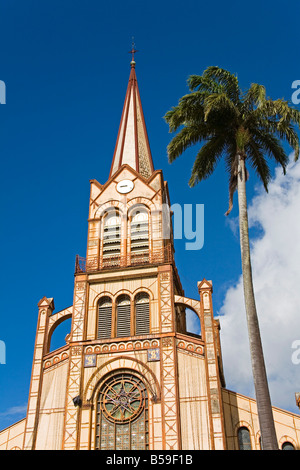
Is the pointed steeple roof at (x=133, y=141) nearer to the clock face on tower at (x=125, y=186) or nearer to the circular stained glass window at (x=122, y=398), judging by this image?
the clock face on tower at (x=125, y=186)

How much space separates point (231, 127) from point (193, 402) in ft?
46.1

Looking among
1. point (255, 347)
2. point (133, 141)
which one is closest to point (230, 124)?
point (255, 347)

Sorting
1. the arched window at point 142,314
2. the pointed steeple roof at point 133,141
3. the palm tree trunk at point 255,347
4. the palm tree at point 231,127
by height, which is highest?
the pointed steeple roof at point 133,141

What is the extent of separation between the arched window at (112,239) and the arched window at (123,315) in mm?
2603

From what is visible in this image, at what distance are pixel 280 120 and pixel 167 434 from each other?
16041mm

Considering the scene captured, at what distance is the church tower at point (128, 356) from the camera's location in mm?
28750

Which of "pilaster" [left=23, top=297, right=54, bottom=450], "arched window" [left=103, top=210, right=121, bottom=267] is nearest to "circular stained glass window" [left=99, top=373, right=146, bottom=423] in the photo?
"pilaster" [left=23, top=297, right=54, bottom=450]

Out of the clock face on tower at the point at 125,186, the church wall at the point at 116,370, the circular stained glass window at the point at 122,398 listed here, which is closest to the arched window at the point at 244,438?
the church wall at the point at 116,370

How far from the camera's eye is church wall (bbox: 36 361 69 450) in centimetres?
2944

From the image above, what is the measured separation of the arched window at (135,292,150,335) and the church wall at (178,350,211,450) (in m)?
2.67

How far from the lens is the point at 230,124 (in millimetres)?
24500

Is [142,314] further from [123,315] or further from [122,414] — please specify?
[122,414]
